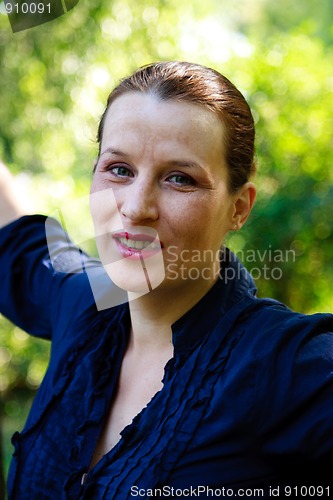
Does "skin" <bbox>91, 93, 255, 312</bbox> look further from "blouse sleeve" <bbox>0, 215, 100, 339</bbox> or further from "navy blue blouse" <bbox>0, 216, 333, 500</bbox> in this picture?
"blouse sleeve" <bbox>0, 215, 100, 339</bbox>

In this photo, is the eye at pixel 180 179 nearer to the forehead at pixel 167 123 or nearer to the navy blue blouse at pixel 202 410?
the forehead at pixel 167 123

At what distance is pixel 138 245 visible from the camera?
1217 mm

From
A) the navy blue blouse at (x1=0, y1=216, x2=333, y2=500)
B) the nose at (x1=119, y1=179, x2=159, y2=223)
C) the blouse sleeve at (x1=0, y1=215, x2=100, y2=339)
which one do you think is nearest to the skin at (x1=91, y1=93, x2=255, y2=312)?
the nose at (x1=119, y1=179, x2=159, y2=223)

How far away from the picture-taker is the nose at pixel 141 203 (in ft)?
3.87

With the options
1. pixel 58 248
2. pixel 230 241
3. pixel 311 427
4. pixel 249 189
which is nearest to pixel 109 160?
pixel 249 189

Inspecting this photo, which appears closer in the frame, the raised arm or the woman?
the woman

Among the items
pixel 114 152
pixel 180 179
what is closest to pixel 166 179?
pixel 180 179

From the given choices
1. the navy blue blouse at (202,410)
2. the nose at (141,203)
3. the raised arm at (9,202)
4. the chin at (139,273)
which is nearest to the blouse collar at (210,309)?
the navy blue blouse at (202,410)

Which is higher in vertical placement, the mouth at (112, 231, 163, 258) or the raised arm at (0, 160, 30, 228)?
the raised arm at (0, 160, 30, 228)

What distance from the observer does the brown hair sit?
122 centimetres

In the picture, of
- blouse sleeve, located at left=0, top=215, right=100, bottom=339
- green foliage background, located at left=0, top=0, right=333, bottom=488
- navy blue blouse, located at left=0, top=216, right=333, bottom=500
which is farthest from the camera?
green foliage background, located at left=0, top=0, right=333, bottom=488

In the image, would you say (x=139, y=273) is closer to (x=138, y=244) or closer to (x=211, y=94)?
(x=138, y=244)

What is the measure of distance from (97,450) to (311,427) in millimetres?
502

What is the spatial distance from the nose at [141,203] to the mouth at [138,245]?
Answer: 4 centimetres
